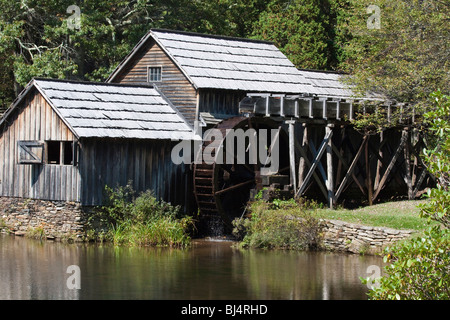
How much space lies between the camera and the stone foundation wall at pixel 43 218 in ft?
73.5

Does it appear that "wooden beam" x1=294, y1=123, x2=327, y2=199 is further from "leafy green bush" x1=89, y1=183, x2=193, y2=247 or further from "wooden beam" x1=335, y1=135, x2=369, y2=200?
"leafy green bush" x1=89, y1=183, x2=193, y2=247

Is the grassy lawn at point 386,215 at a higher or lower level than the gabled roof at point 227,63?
lower

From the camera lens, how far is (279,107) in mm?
24328

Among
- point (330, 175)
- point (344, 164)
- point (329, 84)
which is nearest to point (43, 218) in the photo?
point (330, 175)

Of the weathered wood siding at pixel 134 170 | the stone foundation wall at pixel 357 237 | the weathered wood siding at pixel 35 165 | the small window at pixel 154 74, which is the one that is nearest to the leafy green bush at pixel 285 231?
the stone foundation wall at pixel 357 237

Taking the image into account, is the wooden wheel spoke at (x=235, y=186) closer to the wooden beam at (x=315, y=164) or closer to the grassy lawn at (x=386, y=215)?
the wooden beam at (x=315, y=164)

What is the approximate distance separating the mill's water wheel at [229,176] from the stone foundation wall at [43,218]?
12.2 ft

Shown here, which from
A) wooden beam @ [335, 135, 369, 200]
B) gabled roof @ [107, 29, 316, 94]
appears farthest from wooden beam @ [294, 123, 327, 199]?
gabled roof @ [107, 29, 316, 94]

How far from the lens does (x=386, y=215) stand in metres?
22.9

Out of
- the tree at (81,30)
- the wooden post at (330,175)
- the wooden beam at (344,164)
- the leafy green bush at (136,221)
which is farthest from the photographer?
the tree at (81,30)

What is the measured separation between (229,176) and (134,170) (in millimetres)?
3419

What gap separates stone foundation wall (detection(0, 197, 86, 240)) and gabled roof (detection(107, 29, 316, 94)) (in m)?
5.54

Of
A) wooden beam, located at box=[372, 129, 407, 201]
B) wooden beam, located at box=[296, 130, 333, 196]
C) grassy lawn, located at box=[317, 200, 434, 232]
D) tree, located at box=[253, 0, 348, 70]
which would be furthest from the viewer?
tree, located at box=[253, 0, 348, 70]

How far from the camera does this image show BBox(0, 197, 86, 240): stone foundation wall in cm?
2239
